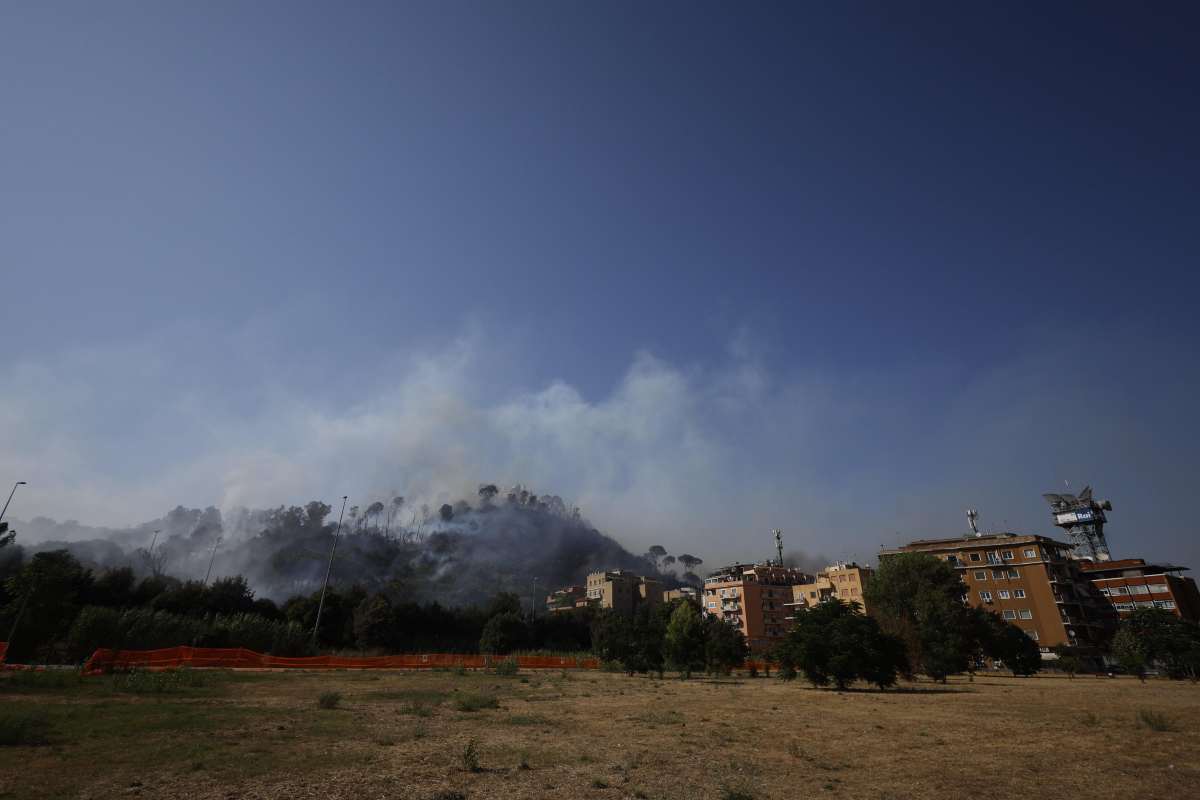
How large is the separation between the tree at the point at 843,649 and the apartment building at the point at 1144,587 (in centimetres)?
9248

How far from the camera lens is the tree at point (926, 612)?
45.8 metres

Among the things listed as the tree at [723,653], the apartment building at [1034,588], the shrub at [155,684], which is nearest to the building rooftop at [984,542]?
the apartment building at [1034,588]

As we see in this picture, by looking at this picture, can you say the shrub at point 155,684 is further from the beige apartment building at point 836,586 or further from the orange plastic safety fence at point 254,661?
the beige apartment building at point 836,586

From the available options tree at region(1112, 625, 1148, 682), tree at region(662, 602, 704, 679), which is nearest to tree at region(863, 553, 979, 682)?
tree at region(1112, 625, 1148, 682)

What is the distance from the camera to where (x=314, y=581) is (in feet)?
609

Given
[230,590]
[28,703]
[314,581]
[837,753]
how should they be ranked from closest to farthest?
[837,753] < [28,703] < [230,590] < [314,581]

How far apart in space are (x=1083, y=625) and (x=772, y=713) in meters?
96.3

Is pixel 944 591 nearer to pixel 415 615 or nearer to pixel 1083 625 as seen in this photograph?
pixel 1083 625

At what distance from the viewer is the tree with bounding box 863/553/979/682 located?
4581cm

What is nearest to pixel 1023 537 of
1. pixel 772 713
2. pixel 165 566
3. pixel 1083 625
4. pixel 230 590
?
pixel 1083 625

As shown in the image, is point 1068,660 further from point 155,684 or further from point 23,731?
point 23,731

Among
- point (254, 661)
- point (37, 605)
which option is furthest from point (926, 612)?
point (37, 605)

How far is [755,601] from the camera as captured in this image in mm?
122250

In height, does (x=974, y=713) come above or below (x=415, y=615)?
below
